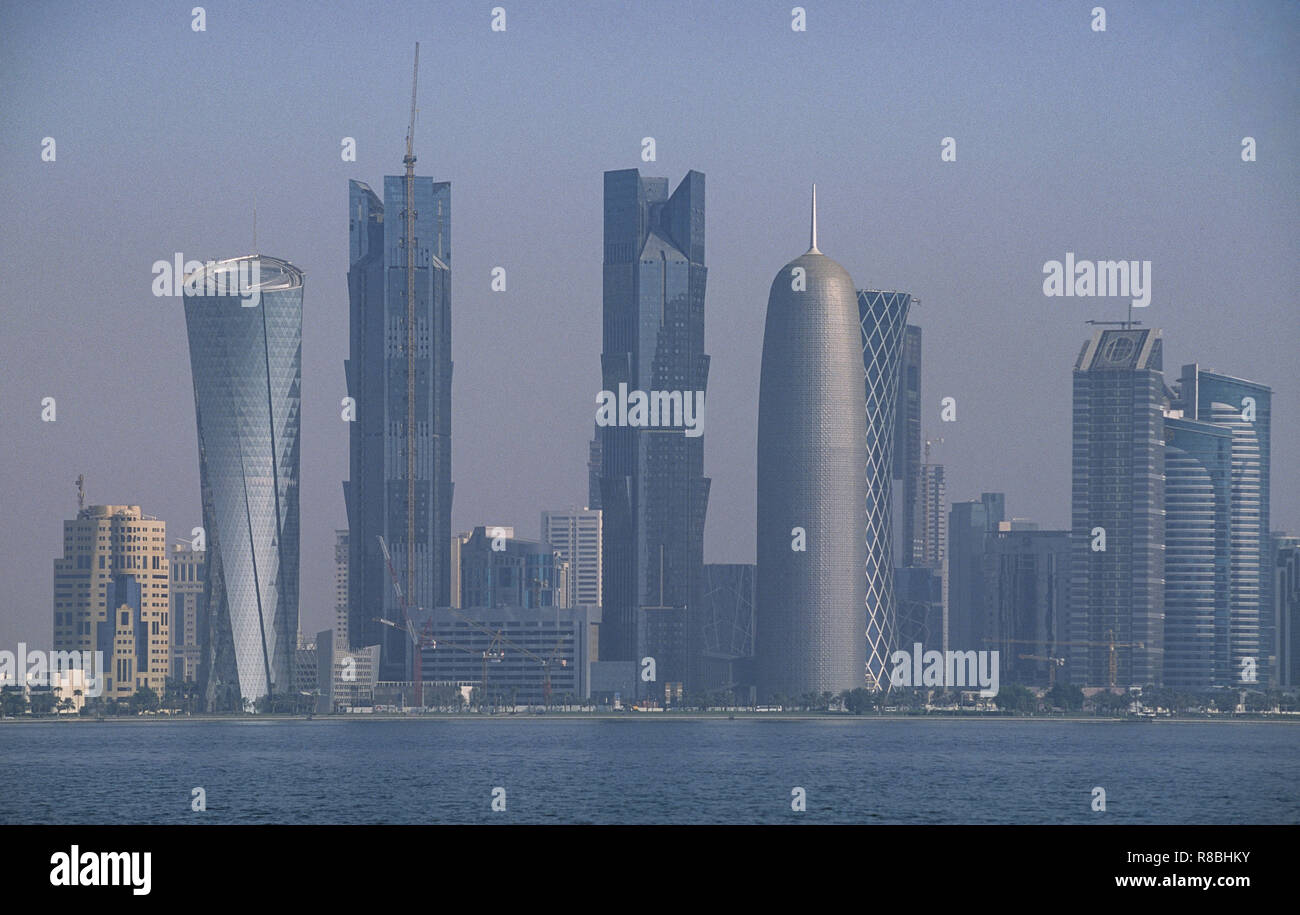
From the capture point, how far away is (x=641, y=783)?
422ft

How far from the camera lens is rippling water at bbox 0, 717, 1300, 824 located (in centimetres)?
10362

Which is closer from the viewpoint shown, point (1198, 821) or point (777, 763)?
point (1198, 821)

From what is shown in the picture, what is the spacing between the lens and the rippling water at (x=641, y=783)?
104m

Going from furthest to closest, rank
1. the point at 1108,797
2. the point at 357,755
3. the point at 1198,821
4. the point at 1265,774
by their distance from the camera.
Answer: the point at 357,755 < the point at 1265,774 < the point at 1108,797 < the point at 1198,821

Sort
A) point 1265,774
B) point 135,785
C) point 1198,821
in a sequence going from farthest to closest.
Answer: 1. point 1265,774
2. point 135,785
3. point 1198,821
